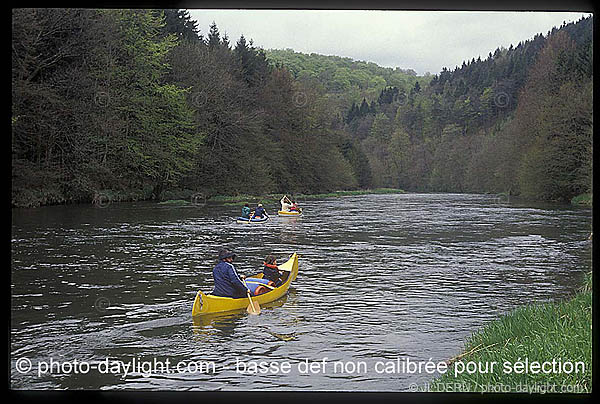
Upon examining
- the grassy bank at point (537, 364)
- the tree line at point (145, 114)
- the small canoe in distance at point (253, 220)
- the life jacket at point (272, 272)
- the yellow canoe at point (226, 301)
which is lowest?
the small canoe in distance at point (253, 220)

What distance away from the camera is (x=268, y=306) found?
10695mm

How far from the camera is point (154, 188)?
138 feet

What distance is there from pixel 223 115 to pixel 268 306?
36.3 metres

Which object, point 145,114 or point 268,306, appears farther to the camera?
point 145,114

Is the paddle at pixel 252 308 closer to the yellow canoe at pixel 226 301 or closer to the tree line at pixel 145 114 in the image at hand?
the yellow canoe at pixel 226 301

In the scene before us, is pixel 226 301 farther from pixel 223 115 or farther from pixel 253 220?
pixel 223 115

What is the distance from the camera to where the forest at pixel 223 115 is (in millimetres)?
28844

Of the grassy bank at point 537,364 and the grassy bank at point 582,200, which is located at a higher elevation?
the grassy bank at point 537,364

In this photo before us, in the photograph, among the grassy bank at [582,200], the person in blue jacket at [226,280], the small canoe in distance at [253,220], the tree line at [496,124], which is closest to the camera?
the person in blue jacket at [226,280]

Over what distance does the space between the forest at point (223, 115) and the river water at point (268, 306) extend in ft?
27.3

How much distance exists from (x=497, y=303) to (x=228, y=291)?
14.6 feet

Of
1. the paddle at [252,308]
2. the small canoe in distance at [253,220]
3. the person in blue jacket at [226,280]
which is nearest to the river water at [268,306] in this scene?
the paddle at [252,308]

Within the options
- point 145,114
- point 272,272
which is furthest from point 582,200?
point 272,272

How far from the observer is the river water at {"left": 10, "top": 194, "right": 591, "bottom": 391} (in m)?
6.90
